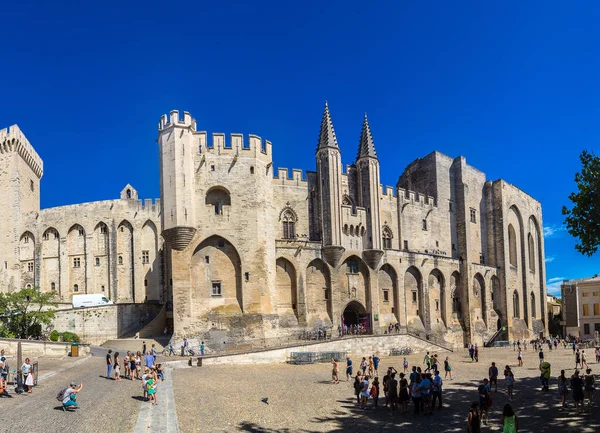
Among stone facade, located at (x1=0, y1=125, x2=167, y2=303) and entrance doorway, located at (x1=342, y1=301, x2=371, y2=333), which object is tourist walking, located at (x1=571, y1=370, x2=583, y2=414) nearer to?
entrance doorway, located at (x1=342, y1=301, x2=371, y2=333)

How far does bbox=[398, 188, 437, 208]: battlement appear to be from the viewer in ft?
175

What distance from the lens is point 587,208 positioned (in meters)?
22.6

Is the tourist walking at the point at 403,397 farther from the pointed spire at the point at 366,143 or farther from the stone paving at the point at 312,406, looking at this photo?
the pointed spire at the point at 366,143

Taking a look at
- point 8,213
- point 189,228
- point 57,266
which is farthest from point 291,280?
point 8,213

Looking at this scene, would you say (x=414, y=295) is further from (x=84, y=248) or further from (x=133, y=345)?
(x=84, y=248)

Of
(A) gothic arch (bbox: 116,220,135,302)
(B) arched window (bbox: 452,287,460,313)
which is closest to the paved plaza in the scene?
(A) gothic arch (bbox: 116,220,135,302)

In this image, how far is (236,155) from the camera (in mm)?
41062

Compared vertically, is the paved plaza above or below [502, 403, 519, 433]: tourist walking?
below

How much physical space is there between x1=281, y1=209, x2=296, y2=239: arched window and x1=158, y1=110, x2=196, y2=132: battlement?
33.2ft

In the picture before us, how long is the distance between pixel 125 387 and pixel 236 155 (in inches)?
837

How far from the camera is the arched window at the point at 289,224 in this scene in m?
45.4

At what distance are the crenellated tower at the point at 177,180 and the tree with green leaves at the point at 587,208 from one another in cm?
2423

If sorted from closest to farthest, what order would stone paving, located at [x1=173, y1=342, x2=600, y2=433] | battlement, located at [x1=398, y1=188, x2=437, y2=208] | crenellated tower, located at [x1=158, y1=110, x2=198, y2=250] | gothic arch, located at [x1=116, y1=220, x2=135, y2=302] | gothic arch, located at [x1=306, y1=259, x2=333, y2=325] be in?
1. stone paving, located at [x1=173, y1=342, x2=600, y2=433]
2. crenellated tower, located at [x1=158, y1=110, x2=198, y2=250]
3. gothic arch, located at [x1=306, y1=259, x2=333, y2=325]
4. battlement, located at [x1=398, y1=188, x2=437, y2=208]
5. gothic arch, located at [x1=116, y1=220, x2=135, y2=302]

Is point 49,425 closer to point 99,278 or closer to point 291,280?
point 291,280
